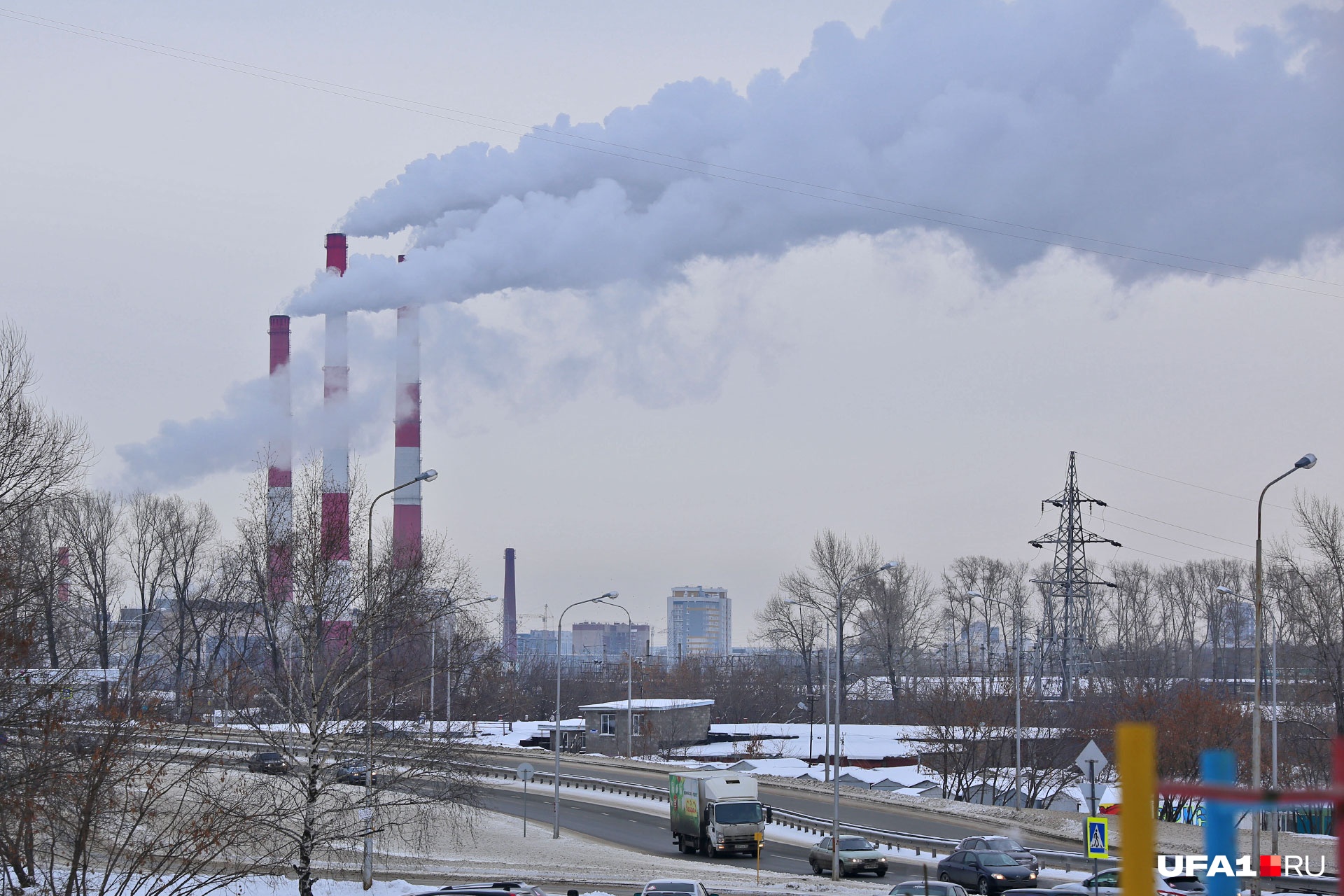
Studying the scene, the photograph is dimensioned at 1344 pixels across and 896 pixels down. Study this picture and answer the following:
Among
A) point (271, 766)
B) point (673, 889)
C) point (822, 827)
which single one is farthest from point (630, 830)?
point (673, 889)

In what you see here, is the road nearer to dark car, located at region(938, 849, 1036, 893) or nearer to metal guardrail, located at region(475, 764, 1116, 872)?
metal guardrail, located at region(475, 764, 1116, 872)

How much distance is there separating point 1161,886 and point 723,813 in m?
16.4

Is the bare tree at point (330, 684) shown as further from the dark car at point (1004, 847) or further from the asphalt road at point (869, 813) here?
the asphalt road at point (869, 813)

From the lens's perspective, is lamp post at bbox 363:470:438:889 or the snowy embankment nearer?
lamp post at bbox 363:470:438:889

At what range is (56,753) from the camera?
58.9 feet

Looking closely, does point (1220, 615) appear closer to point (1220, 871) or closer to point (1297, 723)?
point (1297, 723)

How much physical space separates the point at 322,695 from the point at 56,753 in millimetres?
7997

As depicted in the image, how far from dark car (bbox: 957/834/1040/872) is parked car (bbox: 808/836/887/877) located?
3.17 metres

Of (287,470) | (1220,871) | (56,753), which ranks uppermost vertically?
(287,470)

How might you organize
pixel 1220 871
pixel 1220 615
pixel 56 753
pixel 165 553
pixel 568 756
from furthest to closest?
1. pixel 1220 615
2. pixel 165 553
3. pixel 568 756
4. pixel 56 753
5. pixel 1220 871

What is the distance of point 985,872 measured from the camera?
29.5 meters

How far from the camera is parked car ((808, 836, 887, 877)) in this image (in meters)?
33.8

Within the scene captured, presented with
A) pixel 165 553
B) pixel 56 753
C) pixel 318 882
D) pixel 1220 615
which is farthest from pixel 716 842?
pixel 1220 615

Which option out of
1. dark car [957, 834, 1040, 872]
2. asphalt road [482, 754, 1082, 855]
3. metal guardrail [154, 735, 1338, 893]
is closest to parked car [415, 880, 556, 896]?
metal guardrail [154, 735, 1338, 893]
